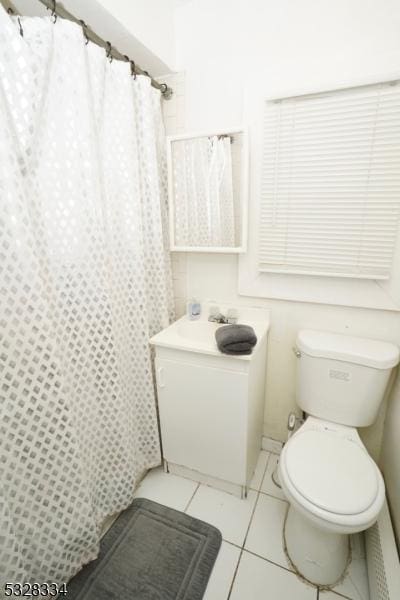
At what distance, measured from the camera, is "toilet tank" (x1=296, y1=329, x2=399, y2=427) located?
1.21 meters

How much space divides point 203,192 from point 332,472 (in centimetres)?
141

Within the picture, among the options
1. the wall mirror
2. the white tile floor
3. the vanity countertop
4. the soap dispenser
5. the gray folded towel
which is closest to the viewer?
the white tile floor

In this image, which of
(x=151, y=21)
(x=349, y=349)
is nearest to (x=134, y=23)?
(x=151, y=21)

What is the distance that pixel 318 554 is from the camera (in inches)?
42.7

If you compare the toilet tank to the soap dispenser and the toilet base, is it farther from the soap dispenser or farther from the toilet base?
the soap dispenser

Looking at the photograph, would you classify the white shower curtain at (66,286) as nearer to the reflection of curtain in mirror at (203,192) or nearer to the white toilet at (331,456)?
the reflection of curtain in mirror at (203,192)

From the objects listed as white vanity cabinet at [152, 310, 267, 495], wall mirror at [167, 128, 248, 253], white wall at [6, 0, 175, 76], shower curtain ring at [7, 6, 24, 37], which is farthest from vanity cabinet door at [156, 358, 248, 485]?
white wall at [6, 0, 175, 76]

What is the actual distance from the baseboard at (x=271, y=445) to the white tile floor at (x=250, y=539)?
56mm

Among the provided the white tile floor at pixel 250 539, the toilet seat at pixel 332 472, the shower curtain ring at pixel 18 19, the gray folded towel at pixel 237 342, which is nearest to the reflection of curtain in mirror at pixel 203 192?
the gray folded towel at pixel 237 342

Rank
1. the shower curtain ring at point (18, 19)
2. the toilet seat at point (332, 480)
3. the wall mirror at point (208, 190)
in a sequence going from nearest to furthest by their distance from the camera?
the shower curtain ring at point (18, 19), the toilet seat at point (332, 480), the wall mirror at point (208, 190)

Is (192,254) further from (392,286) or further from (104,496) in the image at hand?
A: (104,496)

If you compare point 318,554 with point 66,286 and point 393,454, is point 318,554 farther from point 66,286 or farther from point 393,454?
point 66,286

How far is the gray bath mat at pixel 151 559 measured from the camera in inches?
42.3

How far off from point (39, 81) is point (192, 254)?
100 cm
